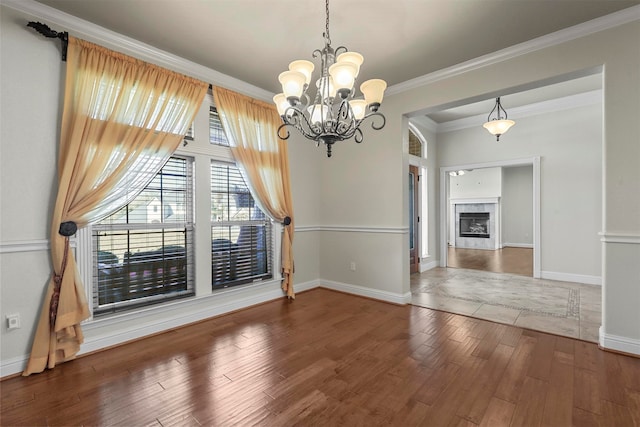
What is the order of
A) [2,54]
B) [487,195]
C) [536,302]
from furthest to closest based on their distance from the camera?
1. [487,195]
2. [536,302]
3. [2,54]

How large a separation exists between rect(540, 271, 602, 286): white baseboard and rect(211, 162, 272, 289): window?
4.88 metres

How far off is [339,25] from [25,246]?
3174 mm

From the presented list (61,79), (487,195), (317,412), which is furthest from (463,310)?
(487,195)

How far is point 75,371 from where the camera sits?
2.30 metres

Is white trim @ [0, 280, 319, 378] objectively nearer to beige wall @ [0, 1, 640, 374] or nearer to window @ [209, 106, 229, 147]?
beige wall @ [0, 1, 640, 374]

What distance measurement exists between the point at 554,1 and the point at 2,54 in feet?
14.2

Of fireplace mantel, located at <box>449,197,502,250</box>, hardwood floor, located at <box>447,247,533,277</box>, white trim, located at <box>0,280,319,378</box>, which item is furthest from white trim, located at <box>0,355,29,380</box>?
fireplace mantel, located at <box>449,197,502,250</box>

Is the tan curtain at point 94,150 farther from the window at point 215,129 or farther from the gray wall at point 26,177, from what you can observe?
the window at point 215,129

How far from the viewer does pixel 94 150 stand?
254 cm

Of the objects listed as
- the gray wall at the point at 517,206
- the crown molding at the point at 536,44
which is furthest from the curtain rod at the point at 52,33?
the gray wall at the point at 517,206

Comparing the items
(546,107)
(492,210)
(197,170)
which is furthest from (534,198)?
(197,170)

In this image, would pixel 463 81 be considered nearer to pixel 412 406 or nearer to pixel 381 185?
pixel 381 185

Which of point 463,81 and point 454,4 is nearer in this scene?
point 454,4

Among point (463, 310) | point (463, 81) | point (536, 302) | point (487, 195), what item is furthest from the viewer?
point (487, 195)
